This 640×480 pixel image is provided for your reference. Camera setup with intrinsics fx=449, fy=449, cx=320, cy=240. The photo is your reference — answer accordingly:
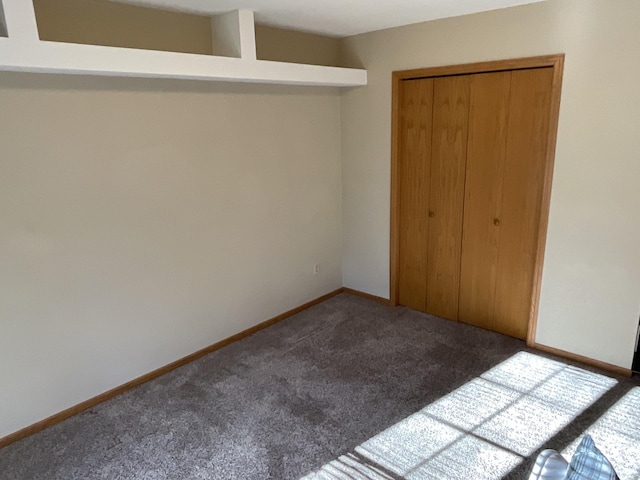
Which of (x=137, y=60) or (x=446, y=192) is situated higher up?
(x=137, y=60)

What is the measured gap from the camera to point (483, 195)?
11.2ft

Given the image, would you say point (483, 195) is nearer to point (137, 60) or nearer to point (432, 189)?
point (432, 189)

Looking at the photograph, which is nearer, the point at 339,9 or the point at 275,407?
the point at 275,407

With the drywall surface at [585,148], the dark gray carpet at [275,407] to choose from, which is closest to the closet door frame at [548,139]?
the drywall surface at [585,148]

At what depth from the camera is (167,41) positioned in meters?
2.85

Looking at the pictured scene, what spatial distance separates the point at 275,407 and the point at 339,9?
2535 millimetres

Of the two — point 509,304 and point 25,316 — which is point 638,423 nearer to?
point 509,304

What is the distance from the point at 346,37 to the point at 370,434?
3184mm

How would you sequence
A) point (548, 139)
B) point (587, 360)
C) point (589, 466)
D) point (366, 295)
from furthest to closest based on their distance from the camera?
point (366, 295), point (587, 360), point (548, 139), point (589, 466)

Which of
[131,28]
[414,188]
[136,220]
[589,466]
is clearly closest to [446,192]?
[414,188]

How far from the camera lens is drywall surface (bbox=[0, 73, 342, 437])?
243cm

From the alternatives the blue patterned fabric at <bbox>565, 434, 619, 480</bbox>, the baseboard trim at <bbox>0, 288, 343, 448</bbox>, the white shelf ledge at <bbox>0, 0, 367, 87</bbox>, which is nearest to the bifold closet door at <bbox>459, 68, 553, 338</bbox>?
the white shelf ledge at <bbox>0, 0, 367, 87</bbox>

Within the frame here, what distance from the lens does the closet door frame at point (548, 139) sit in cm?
291

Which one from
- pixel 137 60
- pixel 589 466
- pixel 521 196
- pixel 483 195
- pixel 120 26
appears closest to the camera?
pixel 589 466
